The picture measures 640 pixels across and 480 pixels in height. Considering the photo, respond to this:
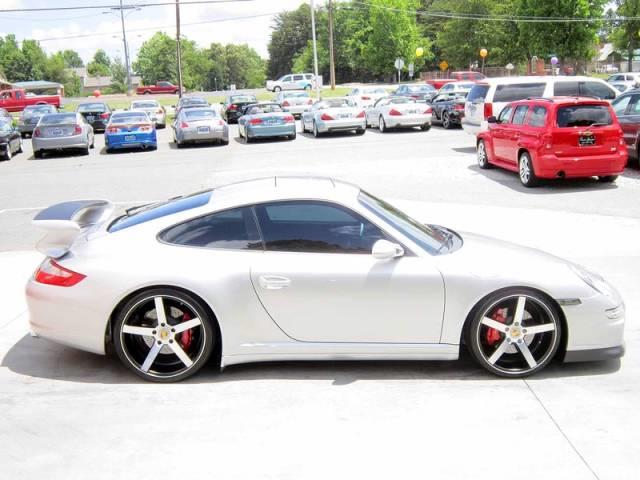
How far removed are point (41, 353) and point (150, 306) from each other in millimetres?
1359

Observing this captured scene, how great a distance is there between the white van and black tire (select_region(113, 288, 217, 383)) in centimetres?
1516

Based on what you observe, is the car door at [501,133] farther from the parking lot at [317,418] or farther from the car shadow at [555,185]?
the parking lot at [317,418]

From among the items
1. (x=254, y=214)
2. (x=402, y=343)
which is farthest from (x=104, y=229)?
(x=402, y=343)

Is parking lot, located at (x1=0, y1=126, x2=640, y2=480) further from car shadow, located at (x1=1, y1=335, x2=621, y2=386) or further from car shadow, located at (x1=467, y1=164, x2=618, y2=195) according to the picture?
car shadow, located at (x1=467, y1=164, x2=618, y2=195)

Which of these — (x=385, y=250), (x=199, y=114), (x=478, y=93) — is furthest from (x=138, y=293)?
(x=199, y=114)

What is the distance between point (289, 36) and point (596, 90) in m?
107

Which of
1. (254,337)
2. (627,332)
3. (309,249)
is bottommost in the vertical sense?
(627,332)

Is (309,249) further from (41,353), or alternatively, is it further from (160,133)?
(160,133)

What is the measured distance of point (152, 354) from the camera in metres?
5.19

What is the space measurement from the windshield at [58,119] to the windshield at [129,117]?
1333 millimetres

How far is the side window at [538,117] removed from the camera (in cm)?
1355

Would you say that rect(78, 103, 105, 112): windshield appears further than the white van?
Yes

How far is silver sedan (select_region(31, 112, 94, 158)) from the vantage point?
969 inches

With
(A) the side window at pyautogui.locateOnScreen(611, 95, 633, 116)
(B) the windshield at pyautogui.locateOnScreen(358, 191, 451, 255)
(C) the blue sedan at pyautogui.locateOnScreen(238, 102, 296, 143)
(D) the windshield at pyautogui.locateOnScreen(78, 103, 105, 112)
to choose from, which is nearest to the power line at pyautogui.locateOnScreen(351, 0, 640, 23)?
(D) the windshield at pyautogui.locateOnScreen(78, 103, 105, 112)
